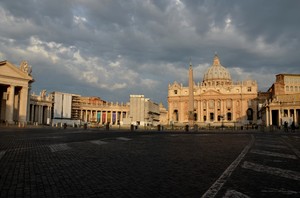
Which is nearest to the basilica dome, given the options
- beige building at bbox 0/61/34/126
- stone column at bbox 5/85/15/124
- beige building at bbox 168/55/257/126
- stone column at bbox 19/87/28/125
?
beige building at bbox 168/55/257/126

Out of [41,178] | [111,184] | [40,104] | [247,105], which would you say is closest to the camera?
[111,184]

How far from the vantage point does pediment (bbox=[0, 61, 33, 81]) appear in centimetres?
5492

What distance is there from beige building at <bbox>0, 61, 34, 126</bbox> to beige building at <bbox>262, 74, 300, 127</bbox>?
5667 centimetres

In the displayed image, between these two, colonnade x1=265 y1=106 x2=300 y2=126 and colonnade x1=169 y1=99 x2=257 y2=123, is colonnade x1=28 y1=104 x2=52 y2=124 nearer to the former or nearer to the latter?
colonnade x1=169 y1=99 x2=257 y2=123

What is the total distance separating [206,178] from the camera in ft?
20.9

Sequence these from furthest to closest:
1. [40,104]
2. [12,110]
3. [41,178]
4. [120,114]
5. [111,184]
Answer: [120,114] → [40,104] → [12,110] → [41,178] → [111,184]

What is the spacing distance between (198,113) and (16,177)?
367ft

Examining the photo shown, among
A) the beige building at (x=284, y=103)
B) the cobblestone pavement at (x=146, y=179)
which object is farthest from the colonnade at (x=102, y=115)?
the cobblestone pavement at (x=146, y=179)

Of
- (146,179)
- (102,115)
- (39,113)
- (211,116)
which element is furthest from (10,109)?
(211,116)

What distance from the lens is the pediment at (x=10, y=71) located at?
54919 millimetres

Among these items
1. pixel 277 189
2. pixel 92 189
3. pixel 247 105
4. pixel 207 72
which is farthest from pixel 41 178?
pixel 207 72

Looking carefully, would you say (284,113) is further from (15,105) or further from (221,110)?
(15,105)

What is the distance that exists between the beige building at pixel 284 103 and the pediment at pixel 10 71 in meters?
57.8

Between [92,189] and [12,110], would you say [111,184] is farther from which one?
[12,110]
